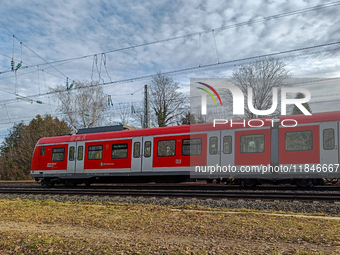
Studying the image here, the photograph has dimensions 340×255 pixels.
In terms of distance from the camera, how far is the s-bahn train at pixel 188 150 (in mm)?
12555

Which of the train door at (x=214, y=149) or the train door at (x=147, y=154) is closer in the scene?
the train door at (x=214, y=149)

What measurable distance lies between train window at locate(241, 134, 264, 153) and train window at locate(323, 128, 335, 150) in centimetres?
243

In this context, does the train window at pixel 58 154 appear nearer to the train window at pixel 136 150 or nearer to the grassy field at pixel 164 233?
the train window at pixel 136 150

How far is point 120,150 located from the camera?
17297 millimetres

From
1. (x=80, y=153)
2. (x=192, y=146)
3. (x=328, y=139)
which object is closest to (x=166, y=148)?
(x=192, y=146)

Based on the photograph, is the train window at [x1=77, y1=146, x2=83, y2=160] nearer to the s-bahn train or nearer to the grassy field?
the s-bahn train

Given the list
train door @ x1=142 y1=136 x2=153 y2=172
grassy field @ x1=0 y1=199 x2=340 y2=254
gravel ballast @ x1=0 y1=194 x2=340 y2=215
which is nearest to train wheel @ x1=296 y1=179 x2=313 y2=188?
gravel ballast @ x1=0 y1=194 x2=340 y2=215

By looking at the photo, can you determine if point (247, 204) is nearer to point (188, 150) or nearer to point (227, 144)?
point (227, 144)

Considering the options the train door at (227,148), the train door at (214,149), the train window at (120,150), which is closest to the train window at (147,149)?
the train window at (120,150)

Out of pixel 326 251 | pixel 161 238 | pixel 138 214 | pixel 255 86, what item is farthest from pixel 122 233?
pixel 255 86

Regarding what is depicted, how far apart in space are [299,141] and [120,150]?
933cm

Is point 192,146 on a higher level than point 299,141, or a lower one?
lower

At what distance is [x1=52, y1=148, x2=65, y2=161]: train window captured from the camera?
64.0ft

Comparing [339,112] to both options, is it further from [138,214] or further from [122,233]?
[122,233]
